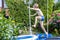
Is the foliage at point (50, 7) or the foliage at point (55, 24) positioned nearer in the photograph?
the foliage at point (55, 24)

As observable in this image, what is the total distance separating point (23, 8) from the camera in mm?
9859

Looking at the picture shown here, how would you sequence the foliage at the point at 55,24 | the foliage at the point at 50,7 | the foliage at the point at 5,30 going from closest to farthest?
1. the foliage at the point at 5,30
2. the foliage at the point at 55,24
3. the foliage at the point at 50,7

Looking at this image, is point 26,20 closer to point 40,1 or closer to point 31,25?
point 31,25

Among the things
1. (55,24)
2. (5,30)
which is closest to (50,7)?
(55,24)

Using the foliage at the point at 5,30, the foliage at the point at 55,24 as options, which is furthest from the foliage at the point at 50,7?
the foliage at the point at 5,30

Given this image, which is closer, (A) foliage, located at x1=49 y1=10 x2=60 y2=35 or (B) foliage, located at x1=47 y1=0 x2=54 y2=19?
(A) foliage, located at x1=49 y1=10 x2=60 y2=35

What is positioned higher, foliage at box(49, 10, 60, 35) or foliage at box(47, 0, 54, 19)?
foliage at box(47, 0, 54, 19)

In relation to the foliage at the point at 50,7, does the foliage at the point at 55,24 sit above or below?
below

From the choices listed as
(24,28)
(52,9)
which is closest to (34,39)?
(24,28)

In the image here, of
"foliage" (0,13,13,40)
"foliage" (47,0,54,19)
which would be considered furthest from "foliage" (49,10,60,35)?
"foliage" (0,13,13,40)

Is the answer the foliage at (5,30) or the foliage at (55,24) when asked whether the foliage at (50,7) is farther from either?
the foliage at (5,30)

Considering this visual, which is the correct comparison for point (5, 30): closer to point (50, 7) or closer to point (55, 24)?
point (55, 24)

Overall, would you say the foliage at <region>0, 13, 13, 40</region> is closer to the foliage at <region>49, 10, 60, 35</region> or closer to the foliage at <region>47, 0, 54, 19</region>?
the foliage at <region>49, 10, 60, 35</region>

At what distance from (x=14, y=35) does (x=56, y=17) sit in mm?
5485
